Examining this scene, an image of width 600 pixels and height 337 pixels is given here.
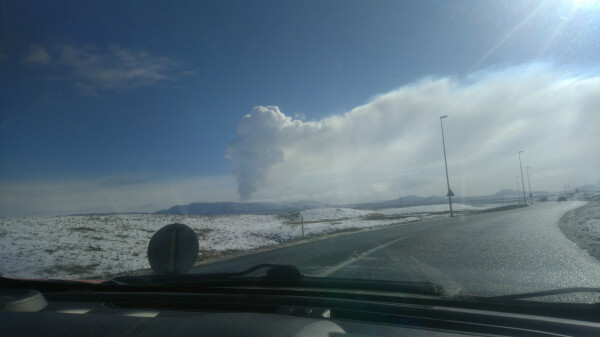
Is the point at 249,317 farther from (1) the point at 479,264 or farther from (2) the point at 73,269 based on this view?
(2) the point at 73,269

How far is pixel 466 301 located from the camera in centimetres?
300

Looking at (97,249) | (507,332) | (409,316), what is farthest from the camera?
(97,249)

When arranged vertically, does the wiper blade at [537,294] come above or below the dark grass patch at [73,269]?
above

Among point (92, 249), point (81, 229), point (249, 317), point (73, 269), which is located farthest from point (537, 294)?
point (81, 229)

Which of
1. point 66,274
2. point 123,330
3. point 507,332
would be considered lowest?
point 66,274

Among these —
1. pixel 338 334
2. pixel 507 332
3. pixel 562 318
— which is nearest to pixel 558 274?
pixel 562 318

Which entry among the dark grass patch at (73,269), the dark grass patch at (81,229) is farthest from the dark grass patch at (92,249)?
the dark grass patch at (81,229)

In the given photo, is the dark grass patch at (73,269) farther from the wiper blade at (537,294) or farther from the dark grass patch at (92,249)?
the wiper blade at (537,294)

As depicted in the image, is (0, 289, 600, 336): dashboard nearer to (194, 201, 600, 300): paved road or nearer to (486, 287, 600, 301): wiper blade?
(486, 287, 600, 301): wiper blade

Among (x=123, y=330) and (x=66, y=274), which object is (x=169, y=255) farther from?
(x=66, y=274)

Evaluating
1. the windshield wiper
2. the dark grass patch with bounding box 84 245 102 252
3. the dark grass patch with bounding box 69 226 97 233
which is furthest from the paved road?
the dark grass patch with bounding box 69 226 97 233

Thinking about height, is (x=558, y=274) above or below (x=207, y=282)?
below

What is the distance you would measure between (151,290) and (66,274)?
9413 mm

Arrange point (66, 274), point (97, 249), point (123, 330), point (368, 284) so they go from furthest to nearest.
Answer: point (97, 249)
point (66, 274)
point (368, 284)
point (123, 330)
